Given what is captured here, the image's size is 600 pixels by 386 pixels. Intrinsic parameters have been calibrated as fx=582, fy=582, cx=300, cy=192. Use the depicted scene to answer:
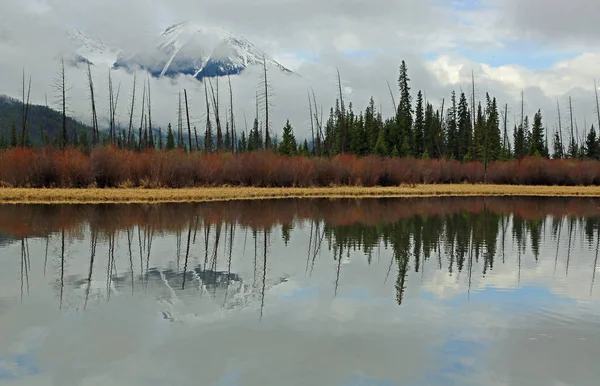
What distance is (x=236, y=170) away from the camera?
44156 mm

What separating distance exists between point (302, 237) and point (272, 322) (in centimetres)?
1053

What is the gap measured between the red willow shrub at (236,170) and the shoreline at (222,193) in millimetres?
1714

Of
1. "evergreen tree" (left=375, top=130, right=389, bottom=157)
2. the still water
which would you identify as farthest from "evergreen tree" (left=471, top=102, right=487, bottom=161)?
the still water

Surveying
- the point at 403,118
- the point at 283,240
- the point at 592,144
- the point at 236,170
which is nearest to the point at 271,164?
the point at 236,170

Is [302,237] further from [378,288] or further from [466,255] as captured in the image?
[378,288]

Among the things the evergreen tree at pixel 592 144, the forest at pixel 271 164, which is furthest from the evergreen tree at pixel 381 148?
the evergreen tree at pixel 592 144

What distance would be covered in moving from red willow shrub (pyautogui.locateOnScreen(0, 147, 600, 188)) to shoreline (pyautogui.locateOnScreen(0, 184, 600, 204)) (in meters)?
1.71

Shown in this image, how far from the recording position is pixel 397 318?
32.1 ft

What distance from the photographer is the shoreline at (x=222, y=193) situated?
3284cm

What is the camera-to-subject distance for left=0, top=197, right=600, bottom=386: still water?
750 centimetres

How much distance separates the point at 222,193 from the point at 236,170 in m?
6.88

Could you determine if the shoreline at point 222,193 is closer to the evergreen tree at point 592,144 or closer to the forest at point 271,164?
the forest at point 271,164

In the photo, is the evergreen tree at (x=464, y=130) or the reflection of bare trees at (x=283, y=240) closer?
the reflection of bare trees at (x=283, y=240)

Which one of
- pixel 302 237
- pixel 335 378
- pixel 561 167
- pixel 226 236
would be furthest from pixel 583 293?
pixel 561 167
